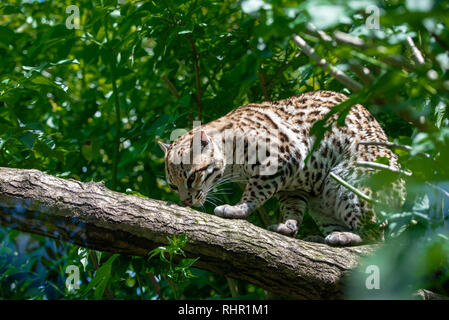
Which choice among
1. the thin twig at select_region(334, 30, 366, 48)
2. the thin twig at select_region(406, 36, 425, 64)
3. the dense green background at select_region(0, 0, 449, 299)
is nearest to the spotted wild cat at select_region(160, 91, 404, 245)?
the dense green background at select_region(0, 0, 449, 299)

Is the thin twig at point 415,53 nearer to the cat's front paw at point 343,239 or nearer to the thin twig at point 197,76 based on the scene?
the cat's front paw at point 343,239

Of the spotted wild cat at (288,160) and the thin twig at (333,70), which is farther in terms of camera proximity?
the spotted wild cat at (288,160)

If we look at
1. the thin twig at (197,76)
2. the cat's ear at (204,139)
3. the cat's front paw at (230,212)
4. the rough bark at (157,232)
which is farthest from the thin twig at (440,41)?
the thin twig at (197,76)

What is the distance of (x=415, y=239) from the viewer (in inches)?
98.0

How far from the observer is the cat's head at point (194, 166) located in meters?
4.62

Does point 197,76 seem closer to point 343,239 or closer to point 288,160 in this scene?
point 288,160

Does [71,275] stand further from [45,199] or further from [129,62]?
[129,62]

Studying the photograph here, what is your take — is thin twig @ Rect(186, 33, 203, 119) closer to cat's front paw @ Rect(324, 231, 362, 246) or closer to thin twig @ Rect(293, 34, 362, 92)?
cat's front paw @ Rect(324, 231, 362, 246)

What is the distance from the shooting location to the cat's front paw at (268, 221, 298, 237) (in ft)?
14.5

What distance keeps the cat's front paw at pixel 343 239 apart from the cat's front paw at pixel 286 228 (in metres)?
0.33

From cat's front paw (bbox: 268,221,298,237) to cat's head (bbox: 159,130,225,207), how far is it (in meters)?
0.62

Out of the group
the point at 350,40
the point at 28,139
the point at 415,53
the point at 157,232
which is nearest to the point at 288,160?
the point at 157,232

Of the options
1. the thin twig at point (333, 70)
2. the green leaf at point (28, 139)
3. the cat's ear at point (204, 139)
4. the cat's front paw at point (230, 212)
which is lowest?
the cat's front paw at point (230, 212)
